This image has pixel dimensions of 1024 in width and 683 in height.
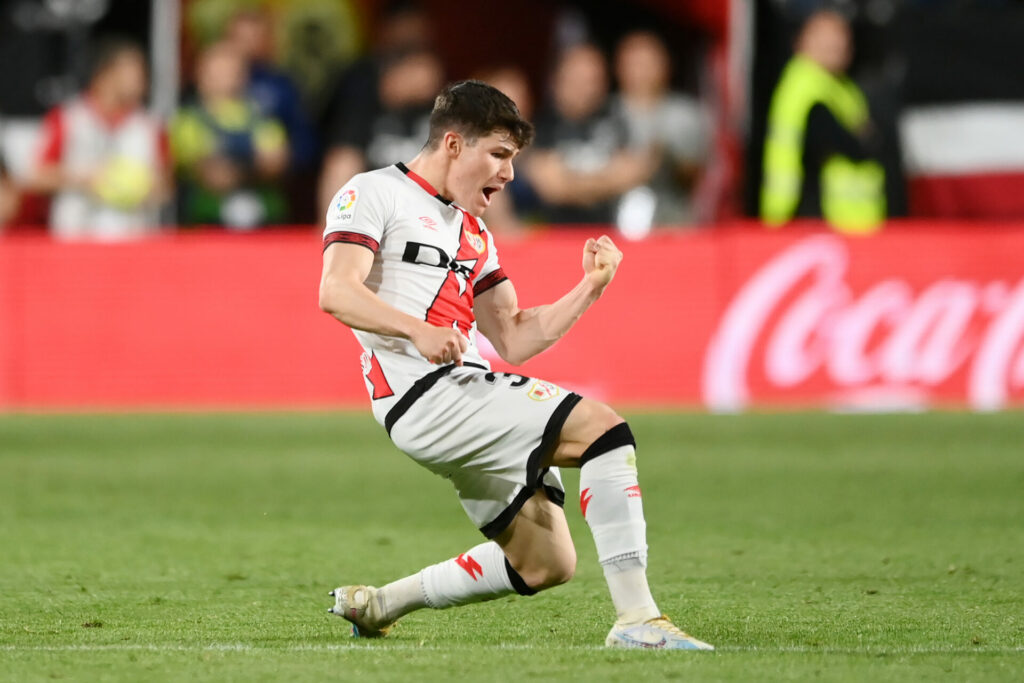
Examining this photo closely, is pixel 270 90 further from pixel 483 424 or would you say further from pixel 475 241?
pixel 483 424

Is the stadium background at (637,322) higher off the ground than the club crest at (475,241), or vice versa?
the club crest at (475,241)

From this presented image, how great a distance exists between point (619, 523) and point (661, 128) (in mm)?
9524

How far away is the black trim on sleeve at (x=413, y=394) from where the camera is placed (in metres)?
4.97

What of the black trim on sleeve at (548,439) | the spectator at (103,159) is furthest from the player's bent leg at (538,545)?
the spectator at (103,159)

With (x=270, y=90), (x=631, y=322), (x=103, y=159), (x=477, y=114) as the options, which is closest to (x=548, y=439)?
(x=477, y=114)

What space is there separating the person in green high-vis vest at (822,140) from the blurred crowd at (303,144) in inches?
29.8

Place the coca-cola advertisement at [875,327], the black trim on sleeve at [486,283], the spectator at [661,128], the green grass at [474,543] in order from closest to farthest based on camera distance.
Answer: the green grass at [474,543], the black trim on sleeve at [486,283], the coca-cola advertisement at [875,327], the spectator at [661,128]

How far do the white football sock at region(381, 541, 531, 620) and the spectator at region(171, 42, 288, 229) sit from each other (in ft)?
30.3

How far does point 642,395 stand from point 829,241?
5.93 ft

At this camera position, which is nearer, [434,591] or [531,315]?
[434,591]

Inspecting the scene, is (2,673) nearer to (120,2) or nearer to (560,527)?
(560,527)

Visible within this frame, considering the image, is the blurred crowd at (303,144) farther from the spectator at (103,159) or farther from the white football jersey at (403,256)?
the white football jersey at (403,256)

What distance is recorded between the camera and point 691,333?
1272 centimetres

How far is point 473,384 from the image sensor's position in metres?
4.96
